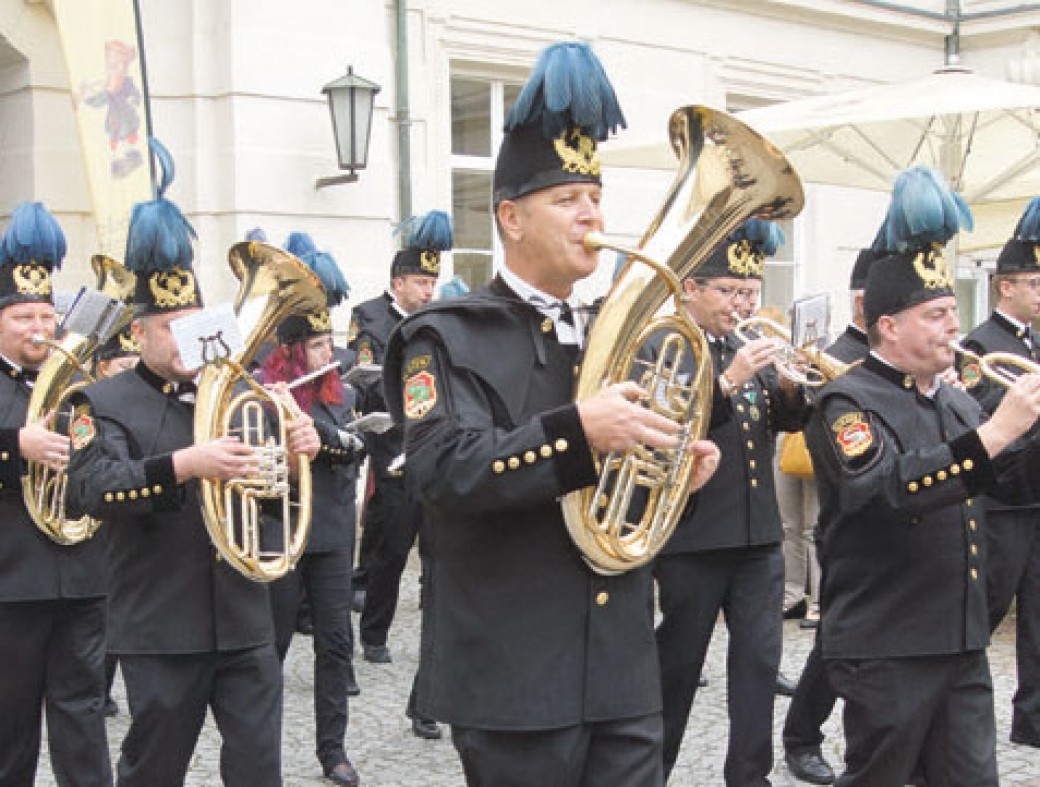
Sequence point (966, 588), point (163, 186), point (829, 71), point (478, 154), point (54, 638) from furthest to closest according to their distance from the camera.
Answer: point (829, 71)
point (478, 154)
point (163, 186)
point (54, 638)
point (966, 588)

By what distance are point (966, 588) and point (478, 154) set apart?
9.36 meters

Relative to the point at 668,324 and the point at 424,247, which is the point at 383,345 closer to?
the point at 424,247

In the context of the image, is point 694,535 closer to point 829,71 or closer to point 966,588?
point 966,588

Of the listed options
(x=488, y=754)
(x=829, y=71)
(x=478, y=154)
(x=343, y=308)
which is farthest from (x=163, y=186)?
(x=829, y=71)

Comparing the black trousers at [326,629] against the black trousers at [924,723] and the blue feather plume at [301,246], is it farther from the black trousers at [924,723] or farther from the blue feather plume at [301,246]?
the black trousers at [924,723]

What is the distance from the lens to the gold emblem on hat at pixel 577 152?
11.1 ft

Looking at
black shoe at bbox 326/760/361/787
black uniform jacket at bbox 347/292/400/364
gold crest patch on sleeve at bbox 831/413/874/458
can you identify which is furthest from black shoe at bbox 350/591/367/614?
gold crest patch on sleeve at bbox 831/413/874/458

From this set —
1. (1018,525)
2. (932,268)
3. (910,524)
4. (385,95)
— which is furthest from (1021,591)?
(385,95)

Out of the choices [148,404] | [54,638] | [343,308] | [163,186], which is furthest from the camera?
[343,308]

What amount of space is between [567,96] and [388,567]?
5.35 metres

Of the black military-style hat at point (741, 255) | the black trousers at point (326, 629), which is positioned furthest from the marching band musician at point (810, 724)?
the black trousers at point (326, 629)

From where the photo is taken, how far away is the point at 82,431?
4715 mm

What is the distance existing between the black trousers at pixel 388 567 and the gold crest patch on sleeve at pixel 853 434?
4.04 metres

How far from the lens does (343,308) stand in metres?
11.5
